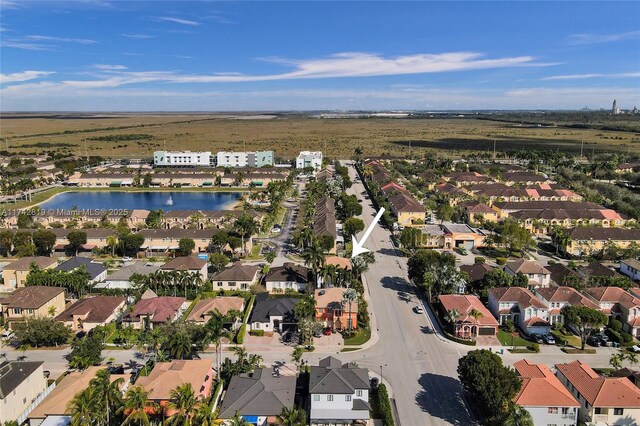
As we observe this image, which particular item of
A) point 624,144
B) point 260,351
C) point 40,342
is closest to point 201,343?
point 260,351

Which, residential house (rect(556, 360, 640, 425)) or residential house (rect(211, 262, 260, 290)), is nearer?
residential house (rect(556, 360, 640, 425))

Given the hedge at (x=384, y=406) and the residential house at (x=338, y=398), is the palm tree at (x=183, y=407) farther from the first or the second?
the hedge at (x=384, y=406)

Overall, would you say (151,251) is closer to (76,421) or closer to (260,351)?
(260,351)

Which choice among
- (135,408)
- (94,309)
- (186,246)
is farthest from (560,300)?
(186,246)

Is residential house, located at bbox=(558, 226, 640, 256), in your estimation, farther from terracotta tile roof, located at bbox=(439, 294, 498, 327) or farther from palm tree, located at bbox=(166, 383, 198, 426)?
palm tree, located at bbox=(166, 383, 198, 426)

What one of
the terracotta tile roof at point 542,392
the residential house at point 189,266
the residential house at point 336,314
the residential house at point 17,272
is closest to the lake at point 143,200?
the residential house at point 17,272

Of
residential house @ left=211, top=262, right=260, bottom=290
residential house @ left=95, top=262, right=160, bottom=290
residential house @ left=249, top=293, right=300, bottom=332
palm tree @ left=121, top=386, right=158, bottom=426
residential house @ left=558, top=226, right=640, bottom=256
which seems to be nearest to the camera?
palm tree @ left=121, top=386, right=158, bottom=426

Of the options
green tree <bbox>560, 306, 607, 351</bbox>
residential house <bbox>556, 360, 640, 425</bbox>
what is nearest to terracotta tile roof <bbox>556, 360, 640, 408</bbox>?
residential house <bbox>556, 360, 640, 425</bbox>
